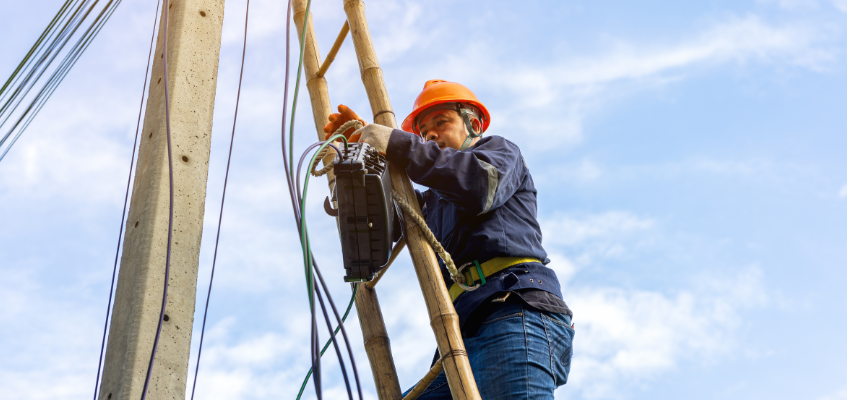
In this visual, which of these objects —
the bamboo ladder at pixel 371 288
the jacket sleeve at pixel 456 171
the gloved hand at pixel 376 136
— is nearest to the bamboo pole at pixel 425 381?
the bamboo ladder at pixel 371 288

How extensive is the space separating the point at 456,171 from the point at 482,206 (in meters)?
0.18

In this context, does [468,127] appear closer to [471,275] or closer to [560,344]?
[471,275]

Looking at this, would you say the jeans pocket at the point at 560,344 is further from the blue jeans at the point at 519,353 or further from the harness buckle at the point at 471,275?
the harness buckle at the point at 471,275

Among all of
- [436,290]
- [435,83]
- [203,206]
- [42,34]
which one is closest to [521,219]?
[436,290]

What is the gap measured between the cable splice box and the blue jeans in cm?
50

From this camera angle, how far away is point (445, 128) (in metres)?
3.28

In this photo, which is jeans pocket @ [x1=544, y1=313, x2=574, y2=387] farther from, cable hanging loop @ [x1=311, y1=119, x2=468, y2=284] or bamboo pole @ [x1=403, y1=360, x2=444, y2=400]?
bamboo pole @ [x1=403, y1=360, x2=444, y2=400]

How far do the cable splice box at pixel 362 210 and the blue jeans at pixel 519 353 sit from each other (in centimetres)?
50

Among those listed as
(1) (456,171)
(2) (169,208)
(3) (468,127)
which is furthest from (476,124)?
(2) (169,208)

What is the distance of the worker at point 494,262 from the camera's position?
2508mm

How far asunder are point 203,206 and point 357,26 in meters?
1.48

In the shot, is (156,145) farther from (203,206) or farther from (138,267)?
(138,267)

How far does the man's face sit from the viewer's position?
3.23 m

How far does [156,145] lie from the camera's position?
2.36 m
